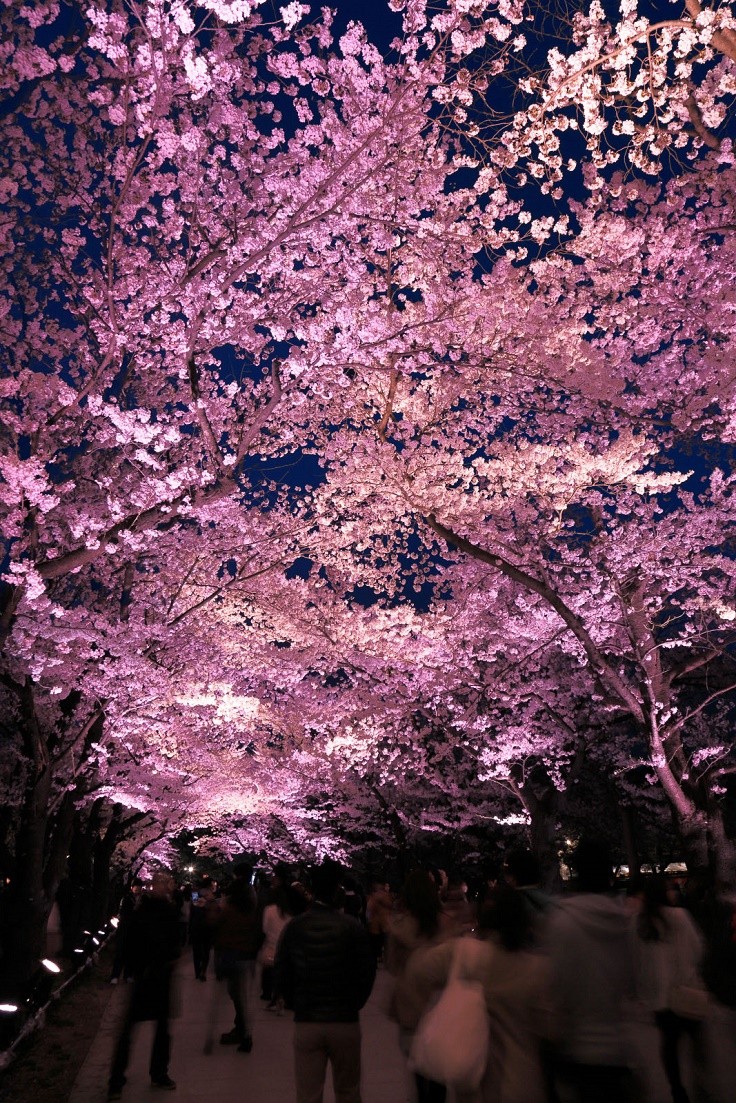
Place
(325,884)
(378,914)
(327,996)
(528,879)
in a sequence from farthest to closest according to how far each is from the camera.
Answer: (378,914) → (325,884) → (528,879) → (327,996)

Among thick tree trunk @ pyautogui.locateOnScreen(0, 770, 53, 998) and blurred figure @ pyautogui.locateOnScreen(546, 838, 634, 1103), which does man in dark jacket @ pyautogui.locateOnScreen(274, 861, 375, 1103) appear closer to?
blurred figure @ pyautogui.locateOnScreen(546, 838, 634, 1103)

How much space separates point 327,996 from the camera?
453 cm

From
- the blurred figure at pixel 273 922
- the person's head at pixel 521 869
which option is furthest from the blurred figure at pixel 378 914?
the person's head at pixel 521 869

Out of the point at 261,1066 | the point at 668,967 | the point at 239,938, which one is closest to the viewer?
the point at 668,967

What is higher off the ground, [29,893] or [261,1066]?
[29,893]

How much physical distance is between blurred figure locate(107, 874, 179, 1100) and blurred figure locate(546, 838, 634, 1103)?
4.43 meters

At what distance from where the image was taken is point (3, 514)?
10.2 m

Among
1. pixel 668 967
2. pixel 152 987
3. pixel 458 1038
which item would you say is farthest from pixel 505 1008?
pixel 152 987

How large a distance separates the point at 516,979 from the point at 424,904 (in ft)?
4.46

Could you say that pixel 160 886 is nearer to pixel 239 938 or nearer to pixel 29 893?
pixel 239 938

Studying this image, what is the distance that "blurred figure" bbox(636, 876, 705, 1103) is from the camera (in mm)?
5555

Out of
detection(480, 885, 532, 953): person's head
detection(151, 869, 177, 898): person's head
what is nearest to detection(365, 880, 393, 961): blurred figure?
detection(151, 869, 177, 898): person's head

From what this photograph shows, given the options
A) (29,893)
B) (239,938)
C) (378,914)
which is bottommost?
(239,938)

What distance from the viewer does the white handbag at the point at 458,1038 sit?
372cm
